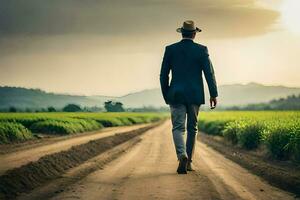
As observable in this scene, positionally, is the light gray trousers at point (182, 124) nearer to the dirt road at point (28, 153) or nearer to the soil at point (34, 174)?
the soil at point (34, 174)

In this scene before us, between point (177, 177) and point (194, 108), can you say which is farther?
point (194, 108)

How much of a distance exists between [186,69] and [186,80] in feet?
0.74

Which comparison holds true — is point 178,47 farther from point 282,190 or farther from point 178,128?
point 282,190

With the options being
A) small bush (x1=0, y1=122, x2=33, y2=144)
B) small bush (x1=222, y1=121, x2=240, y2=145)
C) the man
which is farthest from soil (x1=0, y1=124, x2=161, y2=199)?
small bush (x1=222, y1=121, x2=240, y2=145)

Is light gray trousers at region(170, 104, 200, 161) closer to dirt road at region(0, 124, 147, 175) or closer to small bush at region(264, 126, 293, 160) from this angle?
dirt road at region(0, 124, 147, 175)

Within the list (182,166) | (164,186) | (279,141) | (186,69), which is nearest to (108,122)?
(279,141)

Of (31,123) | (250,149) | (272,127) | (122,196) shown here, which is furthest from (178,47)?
(31,123)

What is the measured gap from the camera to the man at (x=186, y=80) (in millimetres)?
10883

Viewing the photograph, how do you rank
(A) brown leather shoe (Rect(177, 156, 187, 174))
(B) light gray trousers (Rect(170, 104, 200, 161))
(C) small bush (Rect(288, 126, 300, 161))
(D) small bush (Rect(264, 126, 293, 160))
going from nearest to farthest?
(A) brown leather shoe (Rect(177, 156, 187, 174)) < (B) light gray trousers (Rect(170, 104, 200, 161)) < (C) small bush (Rect(288, 126, 300, 161)) < (D) small bush (Rect(264, 126, 293, 160))

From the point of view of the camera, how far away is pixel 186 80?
36.0 feet

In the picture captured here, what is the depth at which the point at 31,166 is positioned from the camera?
10727 millimetres

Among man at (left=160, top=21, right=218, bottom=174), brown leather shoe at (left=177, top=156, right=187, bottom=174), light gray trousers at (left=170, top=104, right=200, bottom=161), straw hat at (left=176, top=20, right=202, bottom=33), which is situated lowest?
brown leather shoe at (left=177, top=156, right=187, bottom=174)

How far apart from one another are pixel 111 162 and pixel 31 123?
24.7 m

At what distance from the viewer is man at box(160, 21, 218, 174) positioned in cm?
1088
